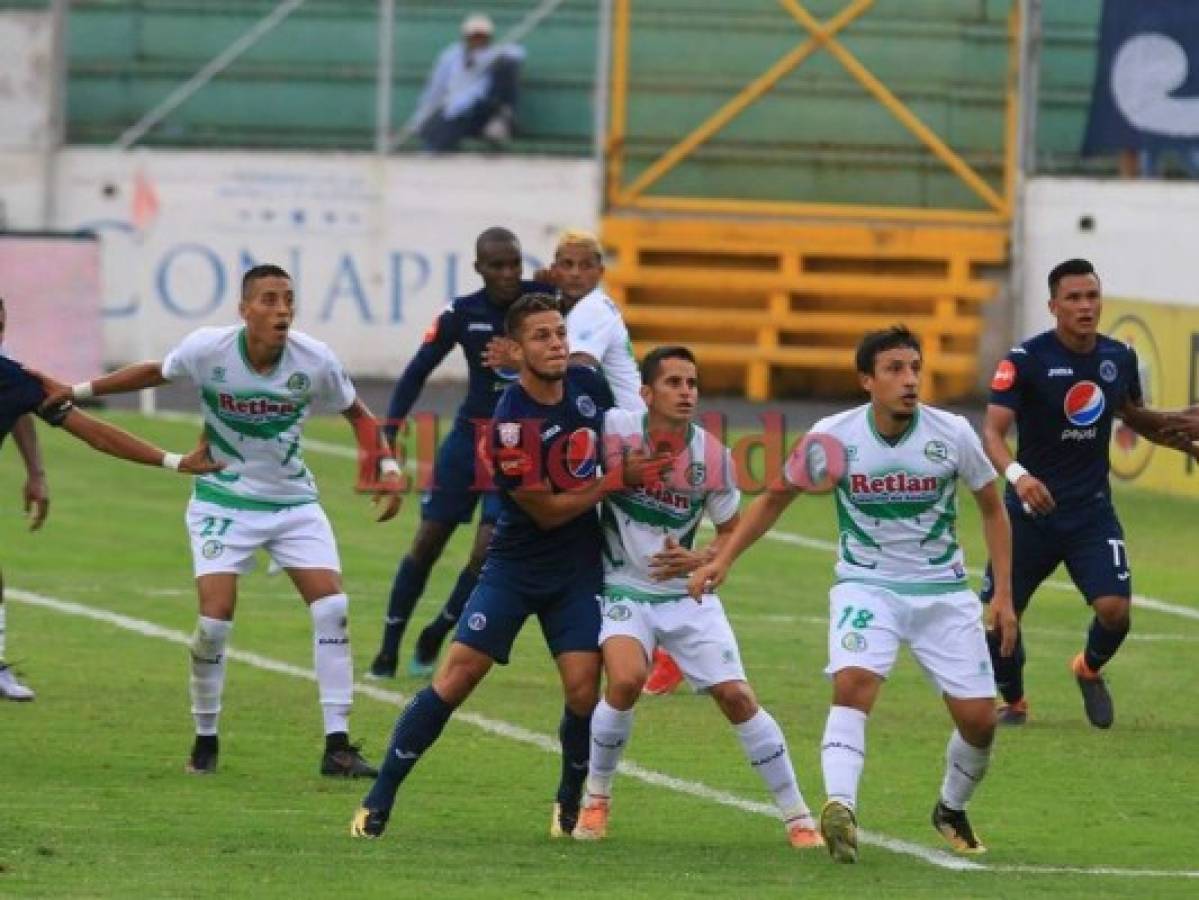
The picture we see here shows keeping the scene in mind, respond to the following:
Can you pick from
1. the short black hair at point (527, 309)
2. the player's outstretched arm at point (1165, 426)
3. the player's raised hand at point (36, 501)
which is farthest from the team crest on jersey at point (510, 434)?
the player's outstretched arm at point (1165, 426)

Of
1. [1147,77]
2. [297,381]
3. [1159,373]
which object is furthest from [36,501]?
[1147,77]

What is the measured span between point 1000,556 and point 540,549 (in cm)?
175

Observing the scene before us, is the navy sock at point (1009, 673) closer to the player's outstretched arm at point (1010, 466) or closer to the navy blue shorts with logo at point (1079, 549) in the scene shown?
the navy blue shorts with logo at point (1079, 549)

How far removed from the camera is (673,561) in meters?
11.9

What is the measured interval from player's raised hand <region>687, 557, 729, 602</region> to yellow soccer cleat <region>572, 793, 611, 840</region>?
39.0 inches

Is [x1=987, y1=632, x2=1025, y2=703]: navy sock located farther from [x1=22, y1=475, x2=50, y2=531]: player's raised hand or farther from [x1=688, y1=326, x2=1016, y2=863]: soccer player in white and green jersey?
[x1=22, y1=475, x2=50, y2=531]: player's raised hand

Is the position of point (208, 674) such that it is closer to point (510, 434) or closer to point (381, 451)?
point (381, 451)

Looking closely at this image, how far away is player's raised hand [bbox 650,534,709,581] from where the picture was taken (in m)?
11.8

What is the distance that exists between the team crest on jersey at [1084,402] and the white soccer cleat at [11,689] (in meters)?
5.36

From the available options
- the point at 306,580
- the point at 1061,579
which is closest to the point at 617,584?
the point at 306,580

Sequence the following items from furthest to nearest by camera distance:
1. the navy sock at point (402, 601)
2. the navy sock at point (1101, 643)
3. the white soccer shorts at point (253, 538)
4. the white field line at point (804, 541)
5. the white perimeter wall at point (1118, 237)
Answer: the white perimeter wall at point (1118, 237), the white field line at point (804, 541), the navy sock at point (402, 601), the navy sock at point (1101, 643), the white soccer shorts at point (253, 538)

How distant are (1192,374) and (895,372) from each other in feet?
49.8

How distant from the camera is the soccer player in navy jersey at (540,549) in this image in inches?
466

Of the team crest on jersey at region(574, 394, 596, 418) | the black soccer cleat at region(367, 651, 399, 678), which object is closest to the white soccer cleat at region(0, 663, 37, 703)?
the black soccer cleat at region(367, 651, 399, 678)
